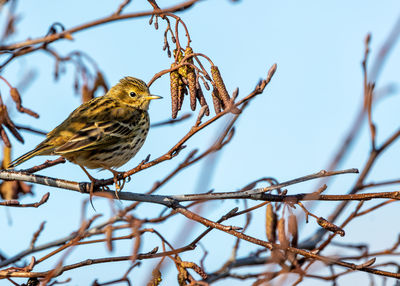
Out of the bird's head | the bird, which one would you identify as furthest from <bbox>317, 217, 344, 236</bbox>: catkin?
the bird's head

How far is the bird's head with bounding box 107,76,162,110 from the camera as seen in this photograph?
25.5ft

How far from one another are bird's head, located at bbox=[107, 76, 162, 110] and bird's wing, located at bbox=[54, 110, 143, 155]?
0.32 metres

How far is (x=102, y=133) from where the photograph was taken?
658 cm

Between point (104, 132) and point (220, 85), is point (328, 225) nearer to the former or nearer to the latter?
point (220, 85)

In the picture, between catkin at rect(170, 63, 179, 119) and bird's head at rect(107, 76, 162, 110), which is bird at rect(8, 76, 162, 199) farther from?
catkin at rect(170, 63, 179, 119)

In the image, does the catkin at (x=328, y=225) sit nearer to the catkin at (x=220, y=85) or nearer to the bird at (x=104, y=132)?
the catkin at (x=220, y=85)

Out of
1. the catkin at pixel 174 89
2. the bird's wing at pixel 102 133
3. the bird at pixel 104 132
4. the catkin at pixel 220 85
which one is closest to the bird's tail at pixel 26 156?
the bird at pixel 104 132

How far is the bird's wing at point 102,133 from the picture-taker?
5.99 m

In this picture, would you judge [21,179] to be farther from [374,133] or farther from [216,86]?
[374,133]

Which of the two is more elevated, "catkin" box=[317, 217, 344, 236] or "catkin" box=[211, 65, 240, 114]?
"catkin" box=[211, 65, 240, 114]

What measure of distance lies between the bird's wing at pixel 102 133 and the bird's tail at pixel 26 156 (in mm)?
263

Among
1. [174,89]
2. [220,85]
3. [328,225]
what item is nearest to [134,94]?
[174,89]

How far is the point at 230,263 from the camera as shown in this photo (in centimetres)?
659

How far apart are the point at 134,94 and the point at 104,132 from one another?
1367 millimetres
